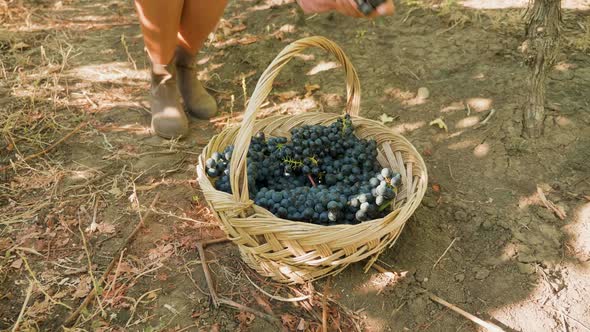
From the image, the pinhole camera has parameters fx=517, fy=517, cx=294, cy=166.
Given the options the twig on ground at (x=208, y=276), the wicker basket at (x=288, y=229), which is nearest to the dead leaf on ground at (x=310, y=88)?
the wicker basket at (x=288, y=229)

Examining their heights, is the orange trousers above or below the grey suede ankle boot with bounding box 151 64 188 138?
above

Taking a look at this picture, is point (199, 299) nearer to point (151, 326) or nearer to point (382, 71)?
point (151, 326)

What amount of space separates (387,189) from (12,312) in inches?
54.7

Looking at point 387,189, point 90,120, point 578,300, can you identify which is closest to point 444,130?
point 387,189

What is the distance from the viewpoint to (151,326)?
176 cm

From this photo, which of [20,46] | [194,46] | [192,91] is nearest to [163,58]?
[194,46]

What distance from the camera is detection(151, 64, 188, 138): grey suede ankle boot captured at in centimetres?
246

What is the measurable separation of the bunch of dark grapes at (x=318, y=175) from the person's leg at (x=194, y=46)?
64cm

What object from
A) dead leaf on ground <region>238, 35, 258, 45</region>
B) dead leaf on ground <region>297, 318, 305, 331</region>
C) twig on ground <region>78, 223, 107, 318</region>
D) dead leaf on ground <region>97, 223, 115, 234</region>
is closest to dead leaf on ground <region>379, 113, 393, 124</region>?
dead leaf on ground <region>238, 35, 258, 45</region>

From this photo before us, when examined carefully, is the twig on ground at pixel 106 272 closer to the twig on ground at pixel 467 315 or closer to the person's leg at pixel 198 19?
the person's leg at pixel 198 19

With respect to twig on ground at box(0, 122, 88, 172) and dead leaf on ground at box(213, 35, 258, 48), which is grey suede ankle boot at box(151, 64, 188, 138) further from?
dead leaf on ground at box(213, 35, 258, 48)

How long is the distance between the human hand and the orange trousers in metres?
0.78

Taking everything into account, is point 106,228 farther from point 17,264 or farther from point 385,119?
point 385,119

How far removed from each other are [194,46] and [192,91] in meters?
0.25
